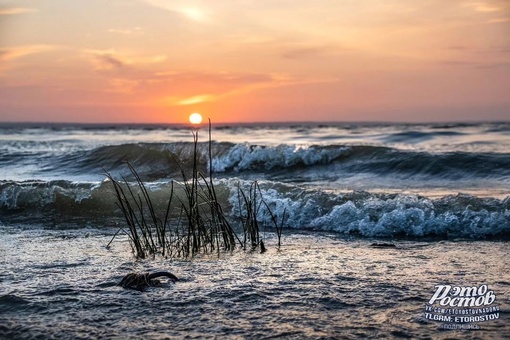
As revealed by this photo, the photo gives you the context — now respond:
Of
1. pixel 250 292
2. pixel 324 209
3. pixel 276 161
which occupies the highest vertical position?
pixel 276 161

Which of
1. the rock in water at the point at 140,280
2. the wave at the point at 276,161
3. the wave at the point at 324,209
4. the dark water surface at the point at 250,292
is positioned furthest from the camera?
the wave at the point at 276,161

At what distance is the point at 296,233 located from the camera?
8.22m

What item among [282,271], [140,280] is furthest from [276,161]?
[140,280]

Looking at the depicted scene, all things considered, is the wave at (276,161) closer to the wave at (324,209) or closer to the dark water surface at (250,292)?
the wave at (324,209)

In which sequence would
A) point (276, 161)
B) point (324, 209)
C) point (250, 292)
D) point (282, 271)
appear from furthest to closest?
point (276, 161), point (324, 209), point (282, 271), point (250, 292)

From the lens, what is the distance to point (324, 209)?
9164 mm

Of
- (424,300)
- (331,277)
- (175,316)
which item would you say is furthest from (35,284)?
(424,300)

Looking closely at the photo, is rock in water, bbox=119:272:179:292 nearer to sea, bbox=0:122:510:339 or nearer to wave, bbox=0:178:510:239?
sea, bbox=0:122:510:339

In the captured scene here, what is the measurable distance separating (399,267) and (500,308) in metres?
1.37

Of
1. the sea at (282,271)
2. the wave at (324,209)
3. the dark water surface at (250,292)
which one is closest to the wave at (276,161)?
the sea at (282,271)

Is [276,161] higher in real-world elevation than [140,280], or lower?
higher

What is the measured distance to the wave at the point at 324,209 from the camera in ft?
26.7

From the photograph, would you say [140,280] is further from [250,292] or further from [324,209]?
[324,209]

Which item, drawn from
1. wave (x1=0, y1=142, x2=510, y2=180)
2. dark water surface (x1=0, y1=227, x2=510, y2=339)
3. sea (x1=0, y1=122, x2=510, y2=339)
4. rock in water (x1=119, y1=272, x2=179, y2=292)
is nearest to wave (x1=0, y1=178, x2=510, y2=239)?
sea (x1=0, y1=122, x2=510, y2=339)
